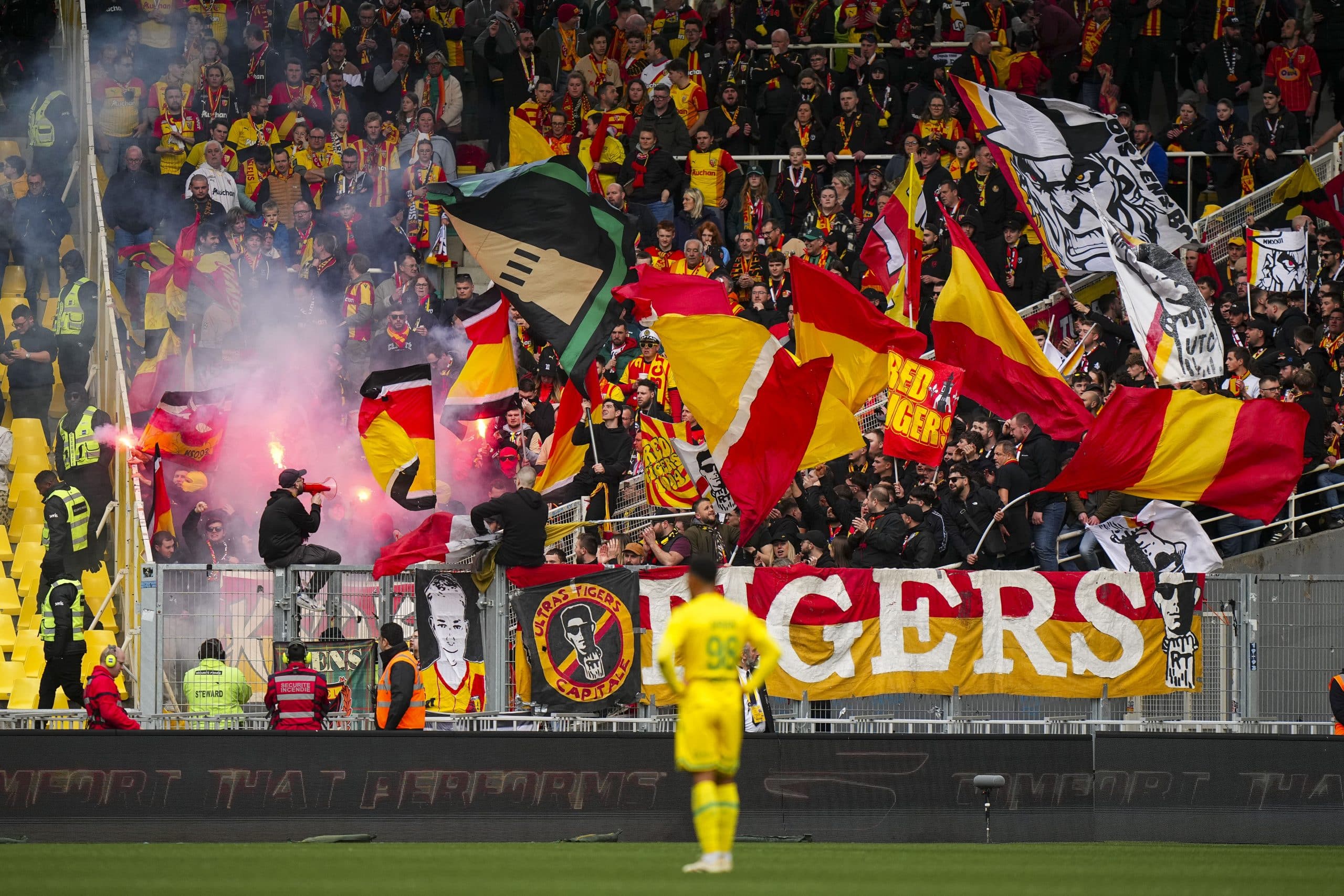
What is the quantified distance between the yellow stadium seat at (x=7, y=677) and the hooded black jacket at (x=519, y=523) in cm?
578

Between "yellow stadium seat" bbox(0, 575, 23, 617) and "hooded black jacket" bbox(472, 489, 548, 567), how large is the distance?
622 centimetres

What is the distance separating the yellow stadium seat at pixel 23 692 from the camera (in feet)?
61.8

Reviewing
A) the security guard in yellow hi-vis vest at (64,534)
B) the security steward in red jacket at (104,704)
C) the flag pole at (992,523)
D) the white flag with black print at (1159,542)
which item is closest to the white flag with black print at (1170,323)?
the white flag with black print at (1159,542)

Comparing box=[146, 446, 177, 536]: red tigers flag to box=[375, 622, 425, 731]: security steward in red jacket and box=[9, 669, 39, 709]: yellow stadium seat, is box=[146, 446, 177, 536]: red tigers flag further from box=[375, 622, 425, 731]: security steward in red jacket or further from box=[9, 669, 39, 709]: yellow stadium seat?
box=[375, 622, 425, 731]: security steward in red jacket

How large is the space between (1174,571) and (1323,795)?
238 cm

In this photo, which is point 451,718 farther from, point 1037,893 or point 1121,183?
point 1121,183

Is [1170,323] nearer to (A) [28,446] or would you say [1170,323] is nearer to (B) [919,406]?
(B) [919,406]

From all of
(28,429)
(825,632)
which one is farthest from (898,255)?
(28,429)

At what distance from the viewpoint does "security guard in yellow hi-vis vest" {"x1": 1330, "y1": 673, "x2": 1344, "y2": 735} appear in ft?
53.1

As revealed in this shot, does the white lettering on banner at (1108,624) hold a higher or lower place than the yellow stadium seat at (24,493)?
lower

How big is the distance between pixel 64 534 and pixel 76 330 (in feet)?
12.5

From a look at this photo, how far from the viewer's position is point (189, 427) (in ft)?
66.4

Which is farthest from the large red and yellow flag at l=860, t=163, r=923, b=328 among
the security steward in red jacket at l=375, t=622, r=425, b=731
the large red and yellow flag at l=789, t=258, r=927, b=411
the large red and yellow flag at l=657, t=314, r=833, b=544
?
the security steward in red jacket at l=375, t=622, r=425, b=731

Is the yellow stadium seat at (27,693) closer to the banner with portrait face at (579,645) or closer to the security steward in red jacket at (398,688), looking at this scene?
the security steward in red jacket at (398,688)
